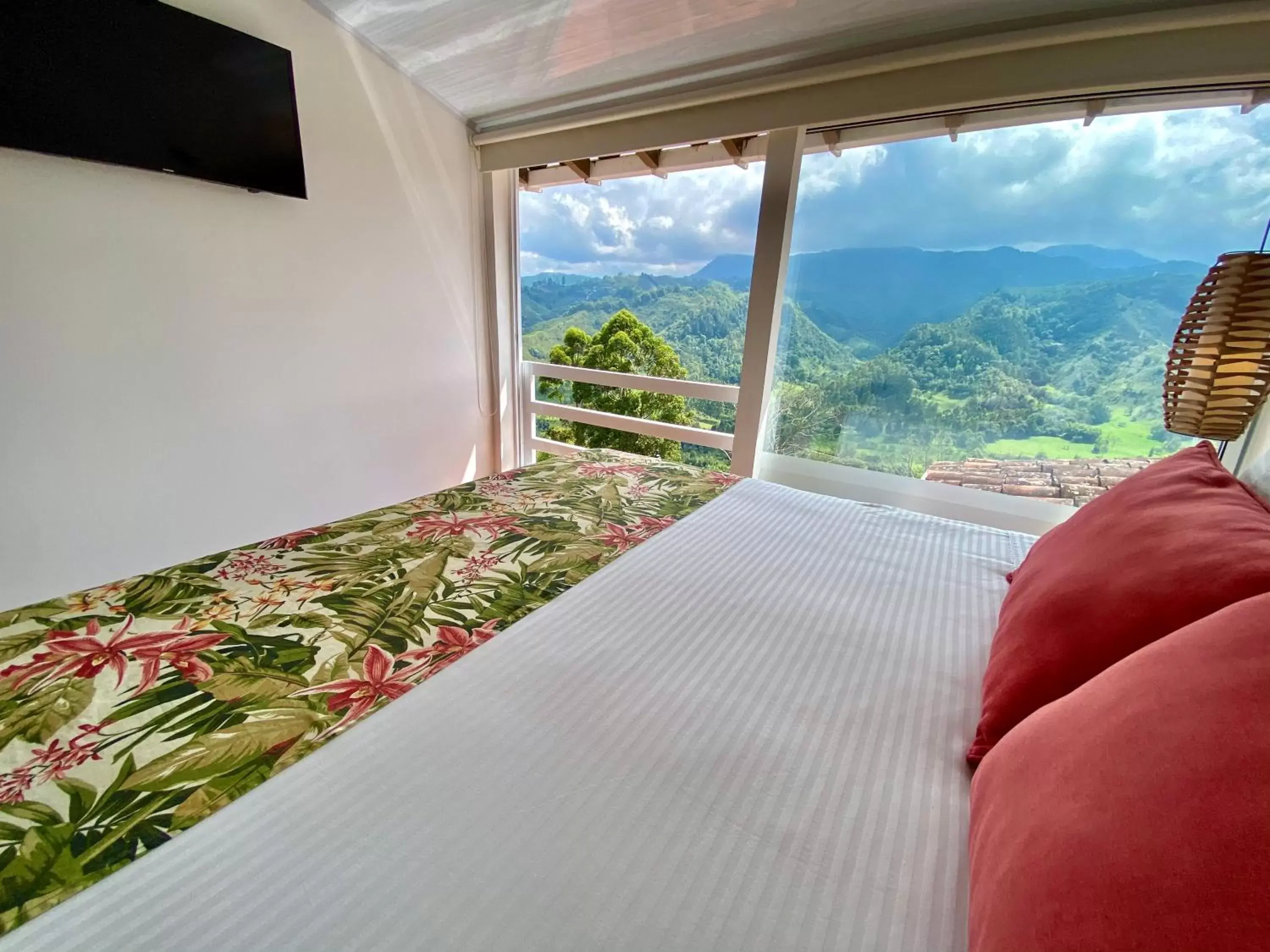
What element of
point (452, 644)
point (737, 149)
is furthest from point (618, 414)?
point (452, 644)

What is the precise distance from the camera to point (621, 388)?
10.6 ft

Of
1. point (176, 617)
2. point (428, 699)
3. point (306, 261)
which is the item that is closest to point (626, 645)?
point (428, 699)

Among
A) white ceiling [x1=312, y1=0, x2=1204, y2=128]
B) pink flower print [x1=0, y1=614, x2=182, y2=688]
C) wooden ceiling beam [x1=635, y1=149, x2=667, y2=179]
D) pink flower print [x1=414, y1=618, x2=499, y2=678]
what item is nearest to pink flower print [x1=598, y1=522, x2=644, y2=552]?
pink flower print [x1=414, y1=618, x2=499, y2=678]

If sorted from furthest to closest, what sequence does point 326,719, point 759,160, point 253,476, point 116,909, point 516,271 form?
point 516,271 → point 759,160 → point 253,476 → point 326,719 → point 116,909

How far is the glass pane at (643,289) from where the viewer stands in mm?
2670

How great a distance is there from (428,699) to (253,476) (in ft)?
6.93

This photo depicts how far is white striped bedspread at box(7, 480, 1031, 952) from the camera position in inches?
18.8

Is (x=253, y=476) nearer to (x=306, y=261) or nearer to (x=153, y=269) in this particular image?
(x=153, y=269)

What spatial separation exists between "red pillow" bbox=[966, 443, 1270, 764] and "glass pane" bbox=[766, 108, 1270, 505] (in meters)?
1.21

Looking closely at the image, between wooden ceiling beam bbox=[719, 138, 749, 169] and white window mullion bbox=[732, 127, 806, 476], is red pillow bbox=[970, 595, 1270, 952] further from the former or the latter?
wooden ceiling beam bbox=[719, 138, 749, 169]

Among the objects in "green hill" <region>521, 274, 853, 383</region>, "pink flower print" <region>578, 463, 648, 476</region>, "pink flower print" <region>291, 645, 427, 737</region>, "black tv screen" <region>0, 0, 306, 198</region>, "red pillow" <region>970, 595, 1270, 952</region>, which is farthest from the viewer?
"green hill" <region>521, 274, 853, 383</region>

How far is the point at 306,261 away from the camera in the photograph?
7.59 feet

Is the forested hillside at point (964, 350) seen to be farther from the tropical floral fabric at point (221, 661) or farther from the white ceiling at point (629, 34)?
the tropical floral fabric at point (221, 661)

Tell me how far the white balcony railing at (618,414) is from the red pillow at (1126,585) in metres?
1.79
